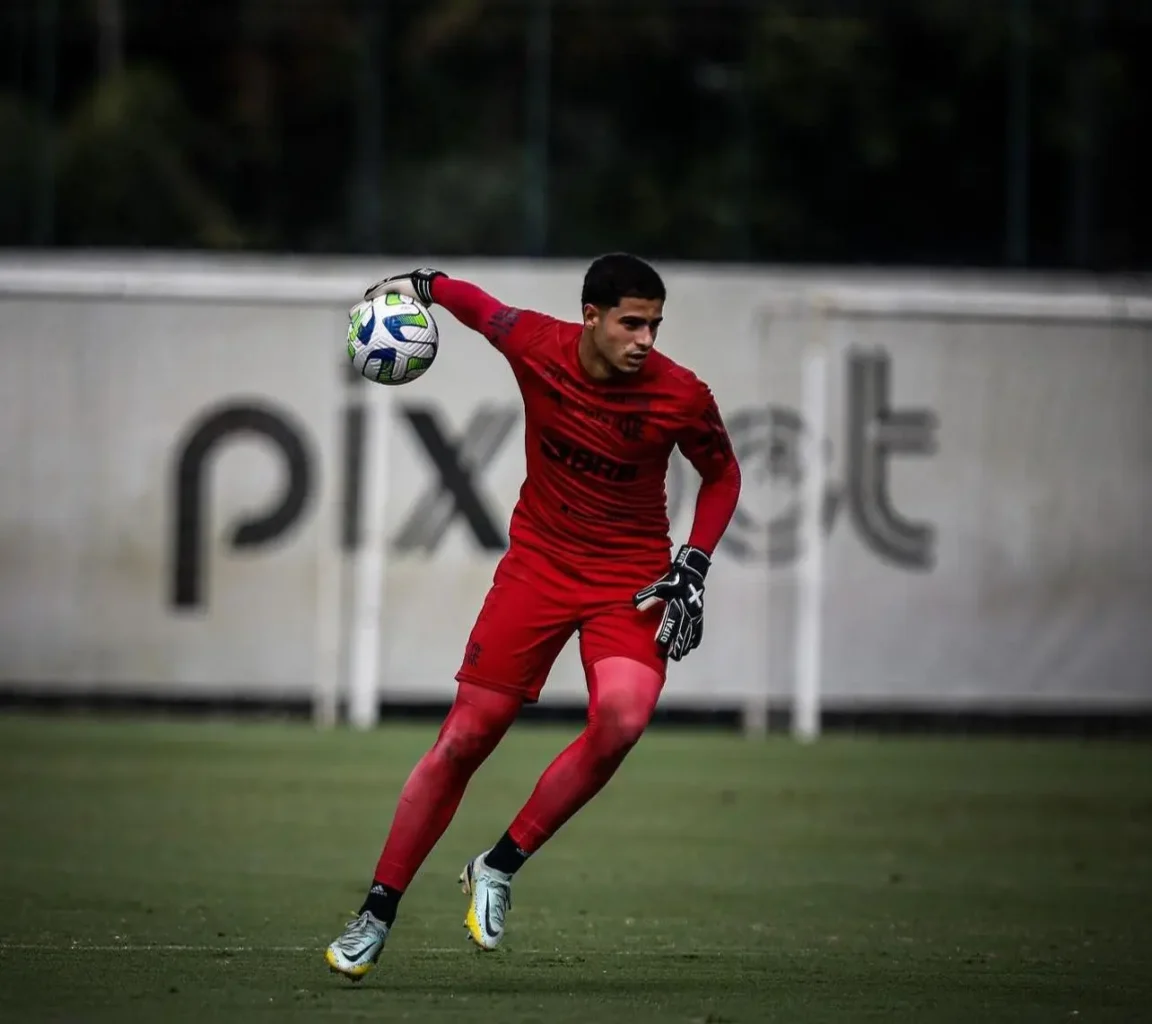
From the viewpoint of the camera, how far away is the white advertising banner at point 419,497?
16.9 meters

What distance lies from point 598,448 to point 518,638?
2.13ft

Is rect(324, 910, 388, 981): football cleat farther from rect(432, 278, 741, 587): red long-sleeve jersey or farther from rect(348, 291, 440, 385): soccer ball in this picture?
rect(348, 291, 440, 385): soccer ball

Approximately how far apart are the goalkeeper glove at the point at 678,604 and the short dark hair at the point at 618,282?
2.63 feet

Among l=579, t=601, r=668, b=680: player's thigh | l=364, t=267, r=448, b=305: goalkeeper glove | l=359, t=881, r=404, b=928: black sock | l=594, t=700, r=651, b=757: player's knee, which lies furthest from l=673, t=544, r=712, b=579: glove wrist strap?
l=359, t=881, r=404, b=928: black sock

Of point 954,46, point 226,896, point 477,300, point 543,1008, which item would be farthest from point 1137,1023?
→ point 954,46

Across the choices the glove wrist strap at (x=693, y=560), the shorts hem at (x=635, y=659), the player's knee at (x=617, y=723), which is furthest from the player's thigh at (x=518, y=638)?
the glove wrist strap at (x=693, y=560)

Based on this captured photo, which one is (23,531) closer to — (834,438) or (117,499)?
(117,499)

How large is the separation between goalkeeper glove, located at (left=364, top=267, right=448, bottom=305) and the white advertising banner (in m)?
8.83

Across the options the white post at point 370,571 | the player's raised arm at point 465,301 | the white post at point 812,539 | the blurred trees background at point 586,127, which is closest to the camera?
the player's raised arm at point 465,301

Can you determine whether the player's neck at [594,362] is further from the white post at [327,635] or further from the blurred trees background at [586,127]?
the blurred trees background at [586,127]

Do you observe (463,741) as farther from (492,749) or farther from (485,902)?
(485,902)

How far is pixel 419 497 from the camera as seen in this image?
1697 cm

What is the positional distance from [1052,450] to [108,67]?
1467cm

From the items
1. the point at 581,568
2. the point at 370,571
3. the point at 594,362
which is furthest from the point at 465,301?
the point at 370,571
